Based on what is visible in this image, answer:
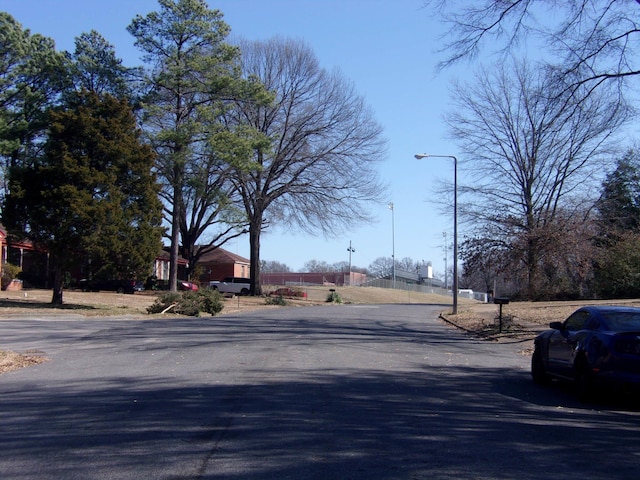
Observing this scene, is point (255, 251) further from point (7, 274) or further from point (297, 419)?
point (297, 419)

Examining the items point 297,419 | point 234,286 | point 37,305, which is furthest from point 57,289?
point 234,286

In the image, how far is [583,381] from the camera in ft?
33.6

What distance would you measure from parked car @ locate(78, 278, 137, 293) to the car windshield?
47.8 m

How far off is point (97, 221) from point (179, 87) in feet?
49.2

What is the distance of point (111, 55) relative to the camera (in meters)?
45.3

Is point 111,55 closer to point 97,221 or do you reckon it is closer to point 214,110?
point 214,110

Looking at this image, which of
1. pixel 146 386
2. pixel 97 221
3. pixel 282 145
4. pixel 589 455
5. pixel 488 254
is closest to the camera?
pixel 589 455

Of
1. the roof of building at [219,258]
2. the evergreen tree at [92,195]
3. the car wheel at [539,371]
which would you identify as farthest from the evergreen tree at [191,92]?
the roof of building at [219,258]

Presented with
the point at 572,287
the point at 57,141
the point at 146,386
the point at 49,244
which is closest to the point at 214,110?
the point at 57,141

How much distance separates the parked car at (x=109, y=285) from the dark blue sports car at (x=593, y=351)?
4623 centimetres

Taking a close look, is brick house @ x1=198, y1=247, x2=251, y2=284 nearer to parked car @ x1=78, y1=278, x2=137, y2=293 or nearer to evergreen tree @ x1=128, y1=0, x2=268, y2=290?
parked car @ x1=78, y1=278, x2=137, y2=293

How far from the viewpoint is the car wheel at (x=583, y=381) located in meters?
10.1

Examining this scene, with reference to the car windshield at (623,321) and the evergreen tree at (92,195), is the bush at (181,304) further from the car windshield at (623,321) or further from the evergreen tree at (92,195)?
the car windshield at (623,321)

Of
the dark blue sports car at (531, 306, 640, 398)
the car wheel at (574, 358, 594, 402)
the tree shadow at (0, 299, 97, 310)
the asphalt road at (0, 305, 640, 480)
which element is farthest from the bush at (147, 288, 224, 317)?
the car wheel at (574, 358, 594, 402)
